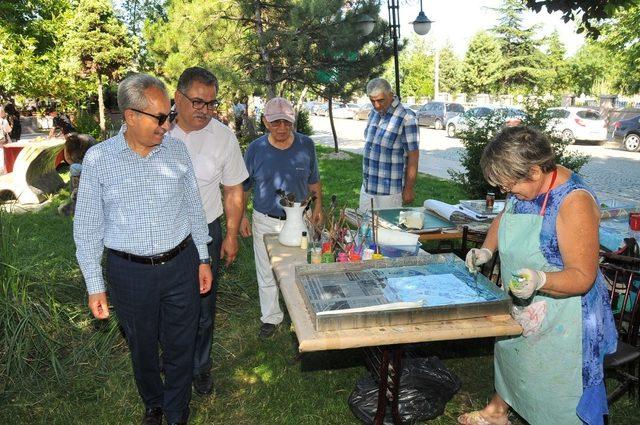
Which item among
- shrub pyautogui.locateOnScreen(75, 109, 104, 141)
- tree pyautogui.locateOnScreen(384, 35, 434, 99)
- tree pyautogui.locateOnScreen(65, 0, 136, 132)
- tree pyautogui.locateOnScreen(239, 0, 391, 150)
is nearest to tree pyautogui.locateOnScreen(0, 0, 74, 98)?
tree pyautogui.locateOnScreen(65, 0, 136, 132)

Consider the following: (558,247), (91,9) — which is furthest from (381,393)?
(91,9)

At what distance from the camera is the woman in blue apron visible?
1905 mm

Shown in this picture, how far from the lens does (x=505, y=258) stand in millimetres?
2236

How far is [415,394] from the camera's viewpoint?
2.72 metres

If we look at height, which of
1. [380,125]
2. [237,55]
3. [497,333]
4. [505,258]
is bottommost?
[497,333]

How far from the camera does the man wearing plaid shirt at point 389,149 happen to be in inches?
173

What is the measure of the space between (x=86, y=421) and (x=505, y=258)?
243 centimetres

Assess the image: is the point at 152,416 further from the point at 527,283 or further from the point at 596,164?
the point at 596,164

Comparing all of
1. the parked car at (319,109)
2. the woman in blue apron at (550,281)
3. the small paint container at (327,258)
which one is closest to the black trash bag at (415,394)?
the woman in blue apron at (550,281)

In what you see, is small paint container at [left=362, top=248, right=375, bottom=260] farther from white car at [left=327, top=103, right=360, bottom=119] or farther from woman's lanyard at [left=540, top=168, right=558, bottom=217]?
white car at [left=327, top=103, right=360, bottom=119]

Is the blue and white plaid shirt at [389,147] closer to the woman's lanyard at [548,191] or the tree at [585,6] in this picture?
the tree at [585,6]

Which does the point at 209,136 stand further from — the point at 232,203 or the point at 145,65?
the point at 145,65

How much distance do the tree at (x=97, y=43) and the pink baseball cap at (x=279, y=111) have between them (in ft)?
37.6

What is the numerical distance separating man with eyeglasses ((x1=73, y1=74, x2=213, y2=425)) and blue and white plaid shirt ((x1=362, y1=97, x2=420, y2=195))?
2281 mm
